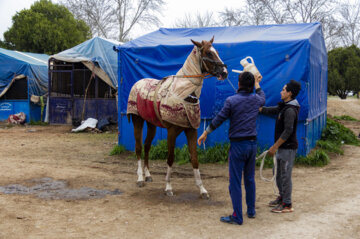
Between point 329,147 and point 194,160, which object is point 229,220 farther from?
point 329,147

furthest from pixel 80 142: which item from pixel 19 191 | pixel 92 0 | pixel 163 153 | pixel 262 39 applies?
pixel 92 0

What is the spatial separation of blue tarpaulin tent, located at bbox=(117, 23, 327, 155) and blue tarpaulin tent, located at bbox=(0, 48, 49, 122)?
947 cm

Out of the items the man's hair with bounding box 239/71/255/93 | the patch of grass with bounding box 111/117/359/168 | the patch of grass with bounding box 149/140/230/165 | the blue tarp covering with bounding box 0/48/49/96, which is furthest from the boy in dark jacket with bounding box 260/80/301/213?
the blue tarp covering with bounding box 0/48/49/96

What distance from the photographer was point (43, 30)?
22.4 m

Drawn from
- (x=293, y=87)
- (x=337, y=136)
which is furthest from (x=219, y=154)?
(x=337, y=136)

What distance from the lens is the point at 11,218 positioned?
4.08 m

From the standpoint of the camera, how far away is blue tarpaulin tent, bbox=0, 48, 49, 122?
16.2 metres

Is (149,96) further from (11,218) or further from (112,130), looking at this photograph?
(112,130)

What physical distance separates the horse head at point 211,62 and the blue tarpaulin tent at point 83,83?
979 cm

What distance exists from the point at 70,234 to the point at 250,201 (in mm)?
2116

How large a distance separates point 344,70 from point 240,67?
18.5 meters

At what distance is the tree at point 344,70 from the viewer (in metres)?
22.5

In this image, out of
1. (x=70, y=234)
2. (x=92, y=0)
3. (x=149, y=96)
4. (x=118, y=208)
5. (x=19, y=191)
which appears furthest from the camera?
(x=92, y=0)

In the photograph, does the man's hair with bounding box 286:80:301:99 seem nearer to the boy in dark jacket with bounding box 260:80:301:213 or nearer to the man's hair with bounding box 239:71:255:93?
the boy in dark jacket with bounding box 260:80:301:213
